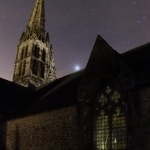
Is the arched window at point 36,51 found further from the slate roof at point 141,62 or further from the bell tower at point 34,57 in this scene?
the slate roof at point 141,62

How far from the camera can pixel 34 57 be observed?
3450 cm

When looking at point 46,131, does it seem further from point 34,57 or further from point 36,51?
point 36,51

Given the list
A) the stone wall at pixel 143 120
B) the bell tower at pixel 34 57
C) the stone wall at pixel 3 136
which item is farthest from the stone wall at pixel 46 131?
the bell tower at pixel 34 57

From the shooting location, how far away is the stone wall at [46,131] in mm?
10303

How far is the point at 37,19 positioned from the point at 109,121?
36.5m

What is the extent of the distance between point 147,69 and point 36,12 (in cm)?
3737

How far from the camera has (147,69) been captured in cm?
976

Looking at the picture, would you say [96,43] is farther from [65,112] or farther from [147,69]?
[65,112]

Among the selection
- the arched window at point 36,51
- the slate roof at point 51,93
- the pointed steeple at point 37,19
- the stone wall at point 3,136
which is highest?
the pointed steeple at point 37,19

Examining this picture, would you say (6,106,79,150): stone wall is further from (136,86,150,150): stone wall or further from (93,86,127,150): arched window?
(136,86,150,150): stone wall

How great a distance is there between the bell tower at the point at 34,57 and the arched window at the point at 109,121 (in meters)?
21.8

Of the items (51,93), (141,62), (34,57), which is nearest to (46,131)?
(51,93)

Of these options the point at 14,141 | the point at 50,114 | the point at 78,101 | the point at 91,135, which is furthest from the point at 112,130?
the point at 14,141

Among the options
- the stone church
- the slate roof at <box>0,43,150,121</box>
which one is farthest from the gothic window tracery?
the stone church
